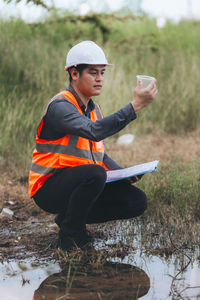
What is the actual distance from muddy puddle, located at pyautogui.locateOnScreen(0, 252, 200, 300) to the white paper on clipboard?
1.83 ft

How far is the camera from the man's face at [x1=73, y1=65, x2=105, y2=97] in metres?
3.30

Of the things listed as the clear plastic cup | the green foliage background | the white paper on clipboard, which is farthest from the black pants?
the green foliage background

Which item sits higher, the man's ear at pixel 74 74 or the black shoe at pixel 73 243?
the man's ear at pixel 74 74

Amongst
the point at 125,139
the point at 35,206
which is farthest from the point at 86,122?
the point at 125,139

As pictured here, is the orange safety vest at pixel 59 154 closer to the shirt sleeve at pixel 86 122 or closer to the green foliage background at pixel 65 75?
the shirt sleeve at pixel 86 122

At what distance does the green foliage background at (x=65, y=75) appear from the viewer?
6176 mm

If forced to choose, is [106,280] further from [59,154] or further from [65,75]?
[65,75]

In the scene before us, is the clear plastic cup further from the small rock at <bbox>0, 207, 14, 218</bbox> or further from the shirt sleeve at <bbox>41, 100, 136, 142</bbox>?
the small rock at <bbox>0, 207, 14, 218</bbox>

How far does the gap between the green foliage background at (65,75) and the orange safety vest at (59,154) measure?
2.22 m

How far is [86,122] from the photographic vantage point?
10.2 feet

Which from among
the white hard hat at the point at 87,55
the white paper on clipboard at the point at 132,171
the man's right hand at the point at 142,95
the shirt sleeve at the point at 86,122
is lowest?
the white paper on clipboard at the point at 132,171

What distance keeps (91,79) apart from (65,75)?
3.93 metres

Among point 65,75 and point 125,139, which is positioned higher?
point 65,75

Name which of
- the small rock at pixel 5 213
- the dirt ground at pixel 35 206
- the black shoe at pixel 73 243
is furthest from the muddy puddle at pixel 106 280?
the small rock at pixel 5 213
